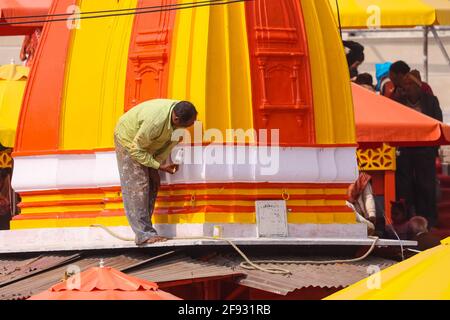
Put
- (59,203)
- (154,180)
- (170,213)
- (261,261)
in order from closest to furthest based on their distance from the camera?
(261,261)
(154,180)
(170,213)
(59,203)

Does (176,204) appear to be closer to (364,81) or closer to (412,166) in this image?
(412,166)

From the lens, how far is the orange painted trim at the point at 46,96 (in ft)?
67.9

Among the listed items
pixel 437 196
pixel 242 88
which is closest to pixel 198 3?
pixel 242 88

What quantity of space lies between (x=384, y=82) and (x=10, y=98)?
216 inches

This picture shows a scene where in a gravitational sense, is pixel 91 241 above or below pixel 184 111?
below

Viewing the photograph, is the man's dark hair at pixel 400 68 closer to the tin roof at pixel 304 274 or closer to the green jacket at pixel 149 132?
the tin roof at pixel 304 274

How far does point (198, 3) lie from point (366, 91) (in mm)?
5174

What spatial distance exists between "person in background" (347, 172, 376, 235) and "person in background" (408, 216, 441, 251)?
3.79ft

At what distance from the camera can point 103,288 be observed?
1545cm

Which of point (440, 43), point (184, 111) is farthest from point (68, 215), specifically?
point (440, 43)

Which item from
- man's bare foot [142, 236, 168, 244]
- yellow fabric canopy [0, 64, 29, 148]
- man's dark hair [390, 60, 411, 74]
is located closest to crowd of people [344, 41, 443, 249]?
man's dark hair [390, 60, 411, 74]

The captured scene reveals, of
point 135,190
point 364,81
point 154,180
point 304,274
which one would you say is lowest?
point 304,274

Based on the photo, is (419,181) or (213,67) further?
(419,181)

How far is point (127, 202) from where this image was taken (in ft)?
62.5
